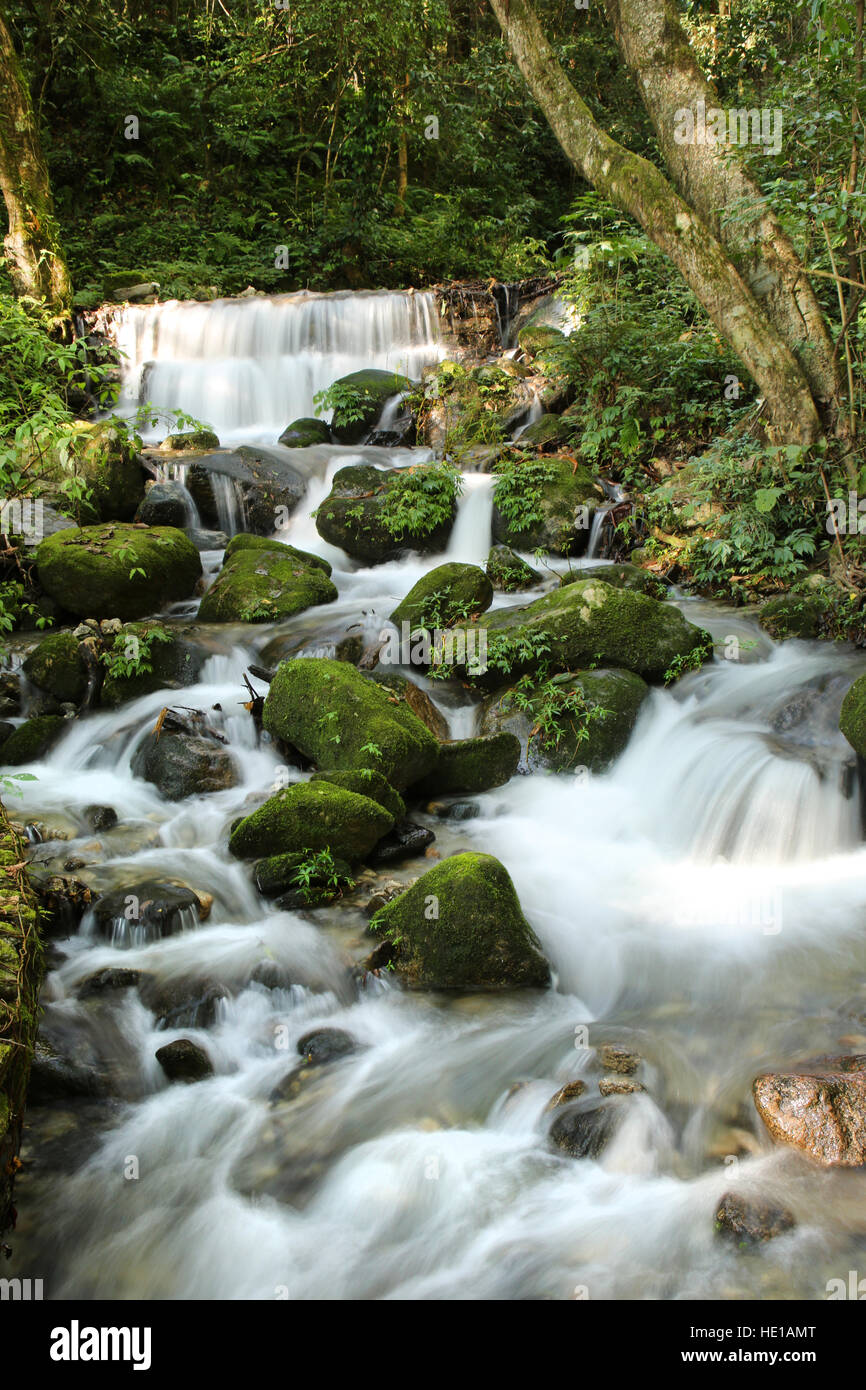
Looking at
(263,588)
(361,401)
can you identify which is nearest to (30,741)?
(263,588)

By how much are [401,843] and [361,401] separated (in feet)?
28.7

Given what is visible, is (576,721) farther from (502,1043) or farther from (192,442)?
(192,442)

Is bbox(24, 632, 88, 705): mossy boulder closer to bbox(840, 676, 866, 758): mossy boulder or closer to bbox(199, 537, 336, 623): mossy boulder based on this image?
Result: bbox(199, 537, 336, 623): mossy boulder

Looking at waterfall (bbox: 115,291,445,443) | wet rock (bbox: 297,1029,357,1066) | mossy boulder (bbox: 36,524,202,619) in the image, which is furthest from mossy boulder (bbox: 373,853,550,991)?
waterfall (bbox: 115,291,445,443)

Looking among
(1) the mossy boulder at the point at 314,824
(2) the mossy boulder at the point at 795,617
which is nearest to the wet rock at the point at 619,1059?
(1) the mossy boulder at the point at 314,824

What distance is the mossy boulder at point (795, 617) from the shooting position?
25.6 feet

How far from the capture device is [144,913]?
197 inches

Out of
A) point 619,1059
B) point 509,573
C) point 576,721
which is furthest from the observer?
point 509,573

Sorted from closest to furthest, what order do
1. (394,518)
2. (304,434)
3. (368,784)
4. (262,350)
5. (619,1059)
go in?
1. (619,1059)
2. (368,784)
3. (394,518)
4. (304,434)
5. (262,350)

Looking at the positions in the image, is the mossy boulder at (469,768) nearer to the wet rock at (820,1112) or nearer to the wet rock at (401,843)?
the wet rock at (401,843)

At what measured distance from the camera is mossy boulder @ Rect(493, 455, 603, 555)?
1000 cm

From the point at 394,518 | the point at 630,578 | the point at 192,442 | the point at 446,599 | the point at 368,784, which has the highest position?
the point at 192,442

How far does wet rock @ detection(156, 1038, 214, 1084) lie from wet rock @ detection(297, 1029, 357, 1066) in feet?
1.46
